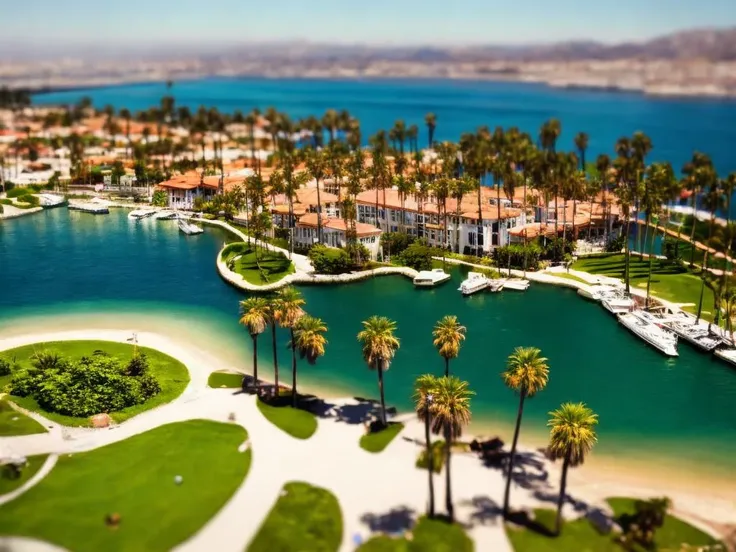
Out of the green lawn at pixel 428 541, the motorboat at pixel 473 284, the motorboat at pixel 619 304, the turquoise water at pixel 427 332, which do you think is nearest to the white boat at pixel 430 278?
the turquoise water at pixel 427 332

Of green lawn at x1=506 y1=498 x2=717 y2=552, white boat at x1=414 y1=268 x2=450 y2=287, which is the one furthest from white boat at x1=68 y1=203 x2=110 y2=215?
green lawn at x1=506 y1=498 x2=717 y2=552

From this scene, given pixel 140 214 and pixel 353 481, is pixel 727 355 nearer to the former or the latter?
pixel 353 481

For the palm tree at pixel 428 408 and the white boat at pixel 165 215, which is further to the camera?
the white boat at pixel 165 215

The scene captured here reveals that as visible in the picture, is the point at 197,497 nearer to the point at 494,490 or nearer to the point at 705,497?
the point at 494,490

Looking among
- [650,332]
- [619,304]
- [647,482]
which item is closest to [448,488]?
[647,482]

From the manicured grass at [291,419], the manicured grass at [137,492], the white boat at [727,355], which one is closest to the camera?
the manicured grass at [137,492]

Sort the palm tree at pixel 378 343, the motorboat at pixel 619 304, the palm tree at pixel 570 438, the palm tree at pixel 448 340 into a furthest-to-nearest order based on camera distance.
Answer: the motorboat at pixel 619 304, the palm tree at pixel 448 340, the palm tree at pixel 378 343, the palm tree at pixel 570 438

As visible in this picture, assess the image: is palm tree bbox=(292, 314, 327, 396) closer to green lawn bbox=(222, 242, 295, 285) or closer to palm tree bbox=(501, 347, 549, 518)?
palm tree bbox=(501, 347, 549, 518)

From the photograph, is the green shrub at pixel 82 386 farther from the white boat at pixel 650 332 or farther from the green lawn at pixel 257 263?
the white boat at pixel 650 332
